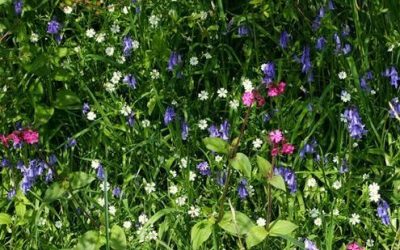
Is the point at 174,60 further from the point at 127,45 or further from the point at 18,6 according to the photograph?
the point at 18,6

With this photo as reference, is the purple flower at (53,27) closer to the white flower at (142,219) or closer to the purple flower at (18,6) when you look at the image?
the purple flower at (18,6)

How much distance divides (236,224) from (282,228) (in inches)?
6.6

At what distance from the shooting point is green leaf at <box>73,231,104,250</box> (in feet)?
9.02

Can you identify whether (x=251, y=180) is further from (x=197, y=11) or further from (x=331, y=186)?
(x=197, y=11)

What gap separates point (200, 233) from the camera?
110 inches

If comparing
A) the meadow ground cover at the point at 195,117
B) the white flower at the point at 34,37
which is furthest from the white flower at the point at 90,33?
the white flower at the point at 34,37

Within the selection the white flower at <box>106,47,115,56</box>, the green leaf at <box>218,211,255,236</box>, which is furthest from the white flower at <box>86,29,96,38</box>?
the green leaf at <box>218,211,255,236</box>

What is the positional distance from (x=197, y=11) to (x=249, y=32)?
273mm

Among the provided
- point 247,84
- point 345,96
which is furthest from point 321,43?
point 247,84

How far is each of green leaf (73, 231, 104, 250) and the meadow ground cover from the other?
0.12 m

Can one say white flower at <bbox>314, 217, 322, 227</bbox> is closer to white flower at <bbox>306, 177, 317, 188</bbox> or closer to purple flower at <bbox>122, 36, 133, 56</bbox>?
white flower at <bbox>306, 177, 317, 188</bbox>

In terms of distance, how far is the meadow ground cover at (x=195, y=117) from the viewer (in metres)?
3.13

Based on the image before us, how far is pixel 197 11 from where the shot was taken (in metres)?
3.59

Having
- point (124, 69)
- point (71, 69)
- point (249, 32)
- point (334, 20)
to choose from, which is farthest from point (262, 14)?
point (71, 69)
